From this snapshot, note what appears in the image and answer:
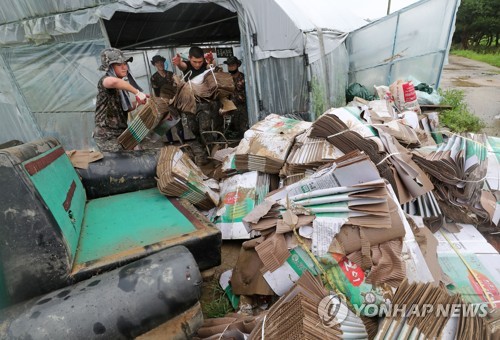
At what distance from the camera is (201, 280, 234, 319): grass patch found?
196cm

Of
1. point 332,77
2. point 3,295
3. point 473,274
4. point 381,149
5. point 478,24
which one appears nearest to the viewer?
point 3,295

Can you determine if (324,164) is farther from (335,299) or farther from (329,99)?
(329,99)

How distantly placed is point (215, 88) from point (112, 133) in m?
1.49

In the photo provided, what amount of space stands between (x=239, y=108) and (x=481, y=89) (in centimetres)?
879

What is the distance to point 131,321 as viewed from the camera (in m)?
1.22

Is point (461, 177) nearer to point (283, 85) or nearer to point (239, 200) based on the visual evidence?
point (239, 200)

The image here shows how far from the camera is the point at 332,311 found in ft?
4.37

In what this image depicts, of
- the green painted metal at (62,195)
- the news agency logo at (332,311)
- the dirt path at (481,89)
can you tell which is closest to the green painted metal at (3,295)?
the green painted metal at (62,195)

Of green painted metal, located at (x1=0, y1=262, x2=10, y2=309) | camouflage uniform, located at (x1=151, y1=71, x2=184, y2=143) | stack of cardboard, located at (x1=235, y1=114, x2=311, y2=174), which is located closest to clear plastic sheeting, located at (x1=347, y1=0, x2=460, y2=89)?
stack of cardboard, located at (x1=235, y1=114, x2=311, y2=174)

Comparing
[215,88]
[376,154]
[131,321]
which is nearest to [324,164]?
[376,154]

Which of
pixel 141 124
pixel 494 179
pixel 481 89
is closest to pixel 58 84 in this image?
pixel 141 124

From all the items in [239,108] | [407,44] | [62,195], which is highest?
[407,44]

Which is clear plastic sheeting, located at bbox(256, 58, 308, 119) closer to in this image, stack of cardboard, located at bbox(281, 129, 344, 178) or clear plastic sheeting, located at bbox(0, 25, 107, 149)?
stack of cardboard, located at bbox(281, 129, 344, 178)

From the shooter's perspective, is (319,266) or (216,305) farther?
(216,305)
